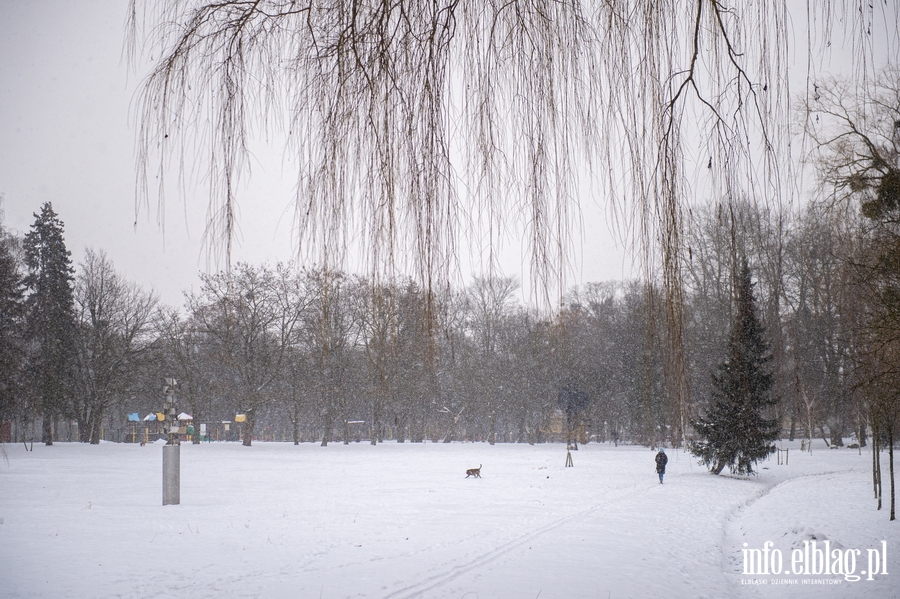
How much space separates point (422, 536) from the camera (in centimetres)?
1115

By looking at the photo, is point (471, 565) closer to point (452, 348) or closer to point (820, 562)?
point (820, 562)

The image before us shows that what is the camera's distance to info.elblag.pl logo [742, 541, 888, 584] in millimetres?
8727

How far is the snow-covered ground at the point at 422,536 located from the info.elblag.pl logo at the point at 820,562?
0.22 feet

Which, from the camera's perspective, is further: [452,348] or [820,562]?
[820,562]

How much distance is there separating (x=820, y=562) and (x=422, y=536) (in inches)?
242

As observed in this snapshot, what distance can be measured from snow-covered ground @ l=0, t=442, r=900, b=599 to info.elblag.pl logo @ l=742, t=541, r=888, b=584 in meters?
0.07

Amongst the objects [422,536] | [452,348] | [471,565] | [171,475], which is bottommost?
[422,536]

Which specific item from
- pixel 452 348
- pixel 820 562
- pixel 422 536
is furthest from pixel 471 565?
pixel 452 348

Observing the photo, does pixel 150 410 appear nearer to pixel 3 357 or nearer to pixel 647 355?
pixel 3 357

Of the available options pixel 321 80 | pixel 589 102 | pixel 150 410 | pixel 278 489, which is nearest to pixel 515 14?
pixel 589 102

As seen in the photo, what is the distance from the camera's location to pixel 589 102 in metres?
2.30

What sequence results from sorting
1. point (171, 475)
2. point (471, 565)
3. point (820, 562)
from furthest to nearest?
1. point (171, 475)
2. point (820, 562)
3. point (471, 565)

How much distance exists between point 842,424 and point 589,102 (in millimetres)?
47138

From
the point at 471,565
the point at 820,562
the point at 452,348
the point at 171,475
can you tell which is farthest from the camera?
the point at 171,475
